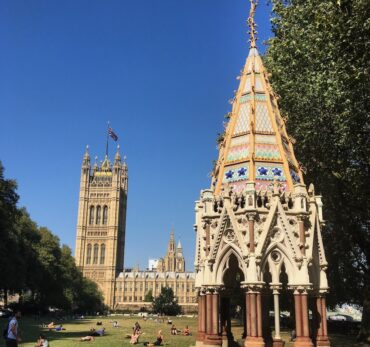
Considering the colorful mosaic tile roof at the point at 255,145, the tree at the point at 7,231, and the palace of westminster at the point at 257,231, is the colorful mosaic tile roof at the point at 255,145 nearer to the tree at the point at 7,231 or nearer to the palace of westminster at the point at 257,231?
the palace of westminster at the point at 257,231

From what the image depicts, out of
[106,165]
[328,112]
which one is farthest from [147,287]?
[328,112]

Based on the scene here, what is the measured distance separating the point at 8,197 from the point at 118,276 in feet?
433

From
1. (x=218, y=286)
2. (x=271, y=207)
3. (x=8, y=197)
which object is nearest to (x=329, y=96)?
(x=271, y=207)

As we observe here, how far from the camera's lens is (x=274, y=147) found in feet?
43.8

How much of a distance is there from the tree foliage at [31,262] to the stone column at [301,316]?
31950 mm

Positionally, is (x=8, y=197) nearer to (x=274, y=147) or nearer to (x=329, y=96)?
(x=329, y=96)

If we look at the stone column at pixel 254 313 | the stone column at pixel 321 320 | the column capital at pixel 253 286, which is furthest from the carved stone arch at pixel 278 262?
the stone column at pixel 321 320

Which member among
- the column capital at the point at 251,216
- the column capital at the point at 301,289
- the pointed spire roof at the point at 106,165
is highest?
the pointed spire roof at the point at 106,165

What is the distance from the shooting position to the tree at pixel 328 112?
1888cm

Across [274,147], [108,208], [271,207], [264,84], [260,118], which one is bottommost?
[271,207]

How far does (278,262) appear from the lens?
39.6 feet

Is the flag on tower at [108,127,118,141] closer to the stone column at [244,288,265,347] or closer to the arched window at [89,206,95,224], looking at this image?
the arched window at [89,206,95,224]

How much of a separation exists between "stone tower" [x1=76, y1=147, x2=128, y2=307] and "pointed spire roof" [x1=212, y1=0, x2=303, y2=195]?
504 ft

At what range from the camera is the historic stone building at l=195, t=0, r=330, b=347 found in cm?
1182
